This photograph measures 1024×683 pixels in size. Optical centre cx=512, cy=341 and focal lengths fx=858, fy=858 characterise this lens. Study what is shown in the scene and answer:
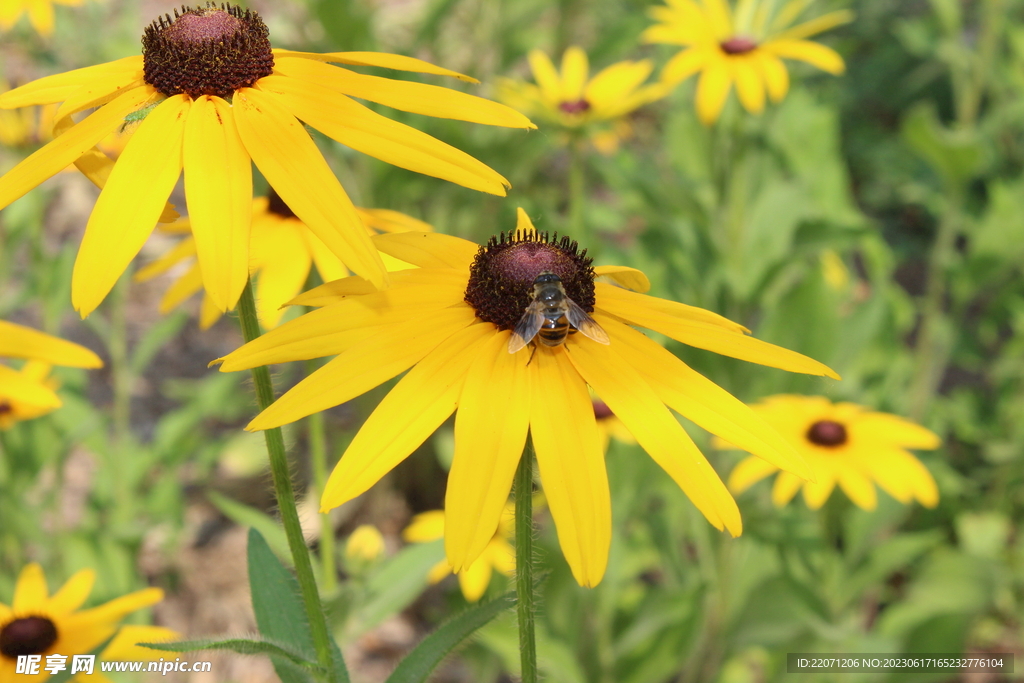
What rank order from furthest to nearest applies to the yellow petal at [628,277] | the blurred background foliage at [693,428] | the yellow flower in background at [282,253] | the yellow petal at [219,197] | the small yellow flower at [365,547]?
the blurred background foliage at [693,428] → the small yellow flower at [365,547] → the yellow flower in background at [282,253] → the yellow petal at [628,277] → the yellow petal at [219,197]

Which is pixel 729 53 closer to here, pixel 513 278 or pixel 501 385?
pixel 513 278

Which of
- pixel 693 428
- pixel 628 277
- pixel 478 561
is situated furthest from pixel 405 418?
pixel 693 428

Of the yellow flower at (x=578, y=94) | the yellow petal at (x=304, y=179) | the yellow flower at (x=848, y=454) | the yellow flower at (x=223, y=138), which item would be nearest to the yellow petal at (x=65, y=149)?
the yellow flower at (x=223, y=138)

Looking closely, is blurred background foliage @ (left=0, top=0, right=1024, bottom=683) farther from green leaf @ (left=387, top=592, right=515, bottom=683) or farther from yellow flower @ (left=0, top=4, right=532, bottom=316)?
yellow flower @ (left=0, top=4, right=532, bottom=316)

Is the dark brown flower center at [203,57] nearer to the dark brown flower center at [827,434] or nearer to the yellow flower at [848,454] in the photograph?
the yellow flower at [848,454]

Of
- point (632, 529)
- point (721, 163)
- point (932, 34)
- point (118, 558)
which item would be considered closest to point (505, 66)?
point (721, 163)

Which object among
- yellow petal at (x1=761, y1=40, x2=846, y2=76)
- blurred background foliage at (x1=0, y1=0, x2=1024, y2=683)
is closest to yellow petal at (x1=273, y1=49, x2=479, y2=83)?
blurred background foliage at (x1=0, y1=0, x2=1024, y2=683)
